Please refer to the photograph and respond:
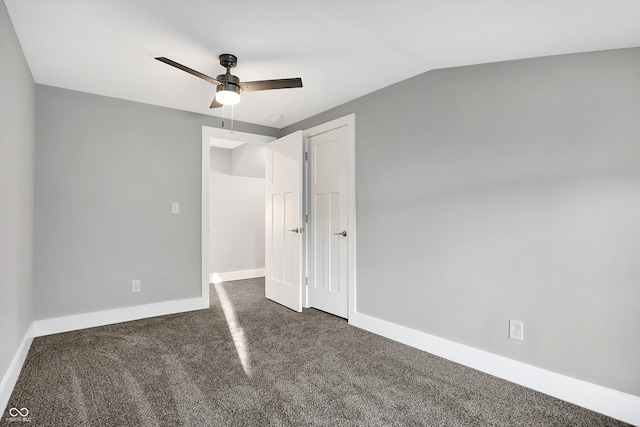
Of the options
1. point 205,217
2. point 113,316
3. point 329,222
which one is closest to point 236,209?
point 205,217

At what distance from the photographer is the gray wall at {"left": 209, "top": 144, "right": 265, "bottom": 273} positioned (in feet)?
17.8

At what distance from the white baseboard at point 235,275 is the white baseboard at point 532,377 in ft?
10.9

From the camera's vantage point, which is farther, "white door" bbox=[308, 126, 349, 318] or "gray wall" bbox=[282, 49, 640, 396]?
"white door" bbox=[308, 126, 349, 318]

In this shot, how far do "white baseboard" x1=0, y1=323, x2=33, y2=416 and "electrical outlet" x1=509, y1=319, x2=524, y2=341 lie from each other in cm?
293

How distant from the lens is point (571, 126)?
1910mm

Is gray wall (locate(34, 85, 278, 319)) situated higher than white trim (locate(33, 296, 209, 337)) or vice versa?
gray wall (locate(34, 85, 278, 319))

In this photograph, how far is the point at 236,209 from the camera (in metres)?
5.62

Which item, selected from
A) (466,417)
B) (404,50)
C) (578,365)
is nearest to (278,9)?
(404,50)

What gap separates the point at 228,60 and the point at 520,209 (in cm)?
221

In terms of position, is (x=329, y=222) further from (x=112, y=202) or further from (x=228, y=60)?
(x=112, y=202)

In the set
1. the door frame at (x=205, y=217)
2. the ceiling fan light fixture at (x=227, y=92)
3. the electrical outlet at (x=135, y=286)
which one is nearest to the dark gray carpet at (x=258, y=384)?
the electrical outlet at (x=135, y=286)

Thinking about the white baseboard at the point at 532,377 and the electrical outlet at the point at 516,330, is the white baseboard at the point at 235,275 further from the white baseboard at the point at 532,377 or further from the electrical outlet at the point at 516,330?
the electrical outlet at the point at 516,330

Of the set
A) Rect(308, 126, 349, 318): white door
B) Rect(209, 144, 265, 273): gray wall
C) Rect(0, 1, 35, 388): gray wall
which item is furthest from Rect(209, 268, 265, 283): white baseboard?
Rect(0, 1, 35, 388): gray wall

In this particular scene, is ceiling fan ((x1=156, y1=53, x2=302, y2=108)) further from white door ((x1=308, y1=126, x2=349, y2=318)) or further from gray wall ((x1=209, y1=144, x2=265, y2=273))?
gray wall ((x1=209, y1=144, x2=265, y2=273))
